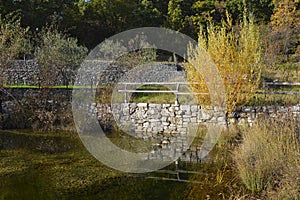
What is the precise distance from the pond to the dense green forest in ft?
55.6

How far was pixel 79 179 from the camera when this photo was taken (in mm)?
6746

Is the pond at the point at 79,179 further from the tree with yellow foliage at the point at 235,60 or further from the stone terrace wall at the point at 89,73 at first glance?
the stone terrace wall at the point at 89,73

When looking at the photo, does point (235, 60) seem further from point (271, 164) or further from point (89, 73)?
point (89, 73)

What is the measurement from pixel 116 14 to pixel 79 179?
21.9 m

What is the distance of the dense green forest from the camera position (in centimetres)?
2445

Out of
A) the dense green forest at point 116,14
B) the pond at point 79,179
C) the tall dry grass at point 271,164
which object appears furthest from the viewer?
the dense green forest at point 116,14

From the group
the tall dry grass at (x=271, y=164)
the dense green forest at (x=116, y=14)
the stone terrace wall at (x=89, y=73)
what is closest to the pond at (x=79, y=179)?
the tall dry grass at (x=271, y=164)

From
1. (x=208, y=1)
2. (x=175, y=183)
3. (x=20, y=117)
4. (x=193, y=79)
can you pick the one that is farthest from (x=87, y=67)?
(x=208, y=1)

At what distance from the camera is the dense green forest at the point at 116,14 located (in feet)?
80.2

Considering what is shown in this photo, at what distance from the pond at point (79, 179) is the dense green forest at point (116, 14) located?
1693 centimetres

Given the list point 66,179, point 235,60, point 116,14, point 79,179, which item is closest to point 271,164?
point 79,179

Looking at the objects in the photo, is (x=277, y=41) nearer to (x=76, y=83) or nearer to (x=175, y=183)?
(x=76, y=83)

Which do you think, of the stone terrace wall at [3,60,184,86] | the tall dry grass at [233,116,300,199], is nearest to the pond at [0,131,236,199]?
the tall dry grass at [233,116,300,199]

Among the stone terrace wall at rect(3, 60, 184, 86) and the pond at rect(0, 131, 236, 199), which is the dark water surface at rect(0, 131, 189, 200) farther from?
the stone terrace wall at rect(3, 60, 184, 86)
